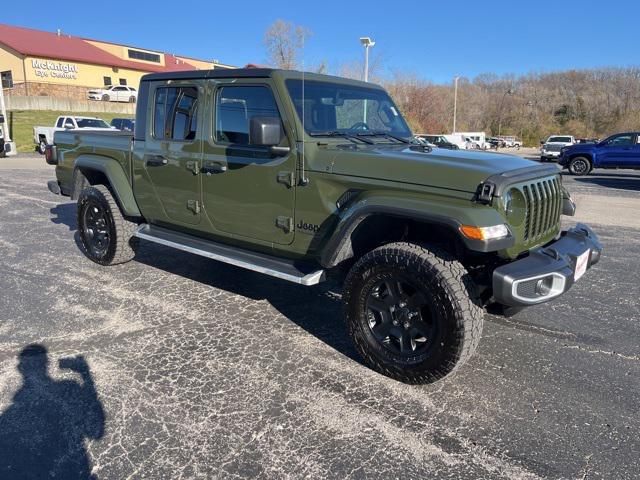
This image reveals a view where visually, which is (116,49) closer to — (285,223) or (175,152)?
(175,152)

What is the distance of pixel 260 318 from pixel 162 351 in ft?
2.85

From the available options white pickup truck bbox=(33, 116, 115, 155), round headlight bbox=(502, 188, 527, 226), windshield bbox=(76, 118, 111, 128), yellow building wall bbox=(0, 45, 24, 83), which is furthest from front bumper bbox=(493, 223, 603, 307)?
yellow building wall bbox=(0, 45, 24, 83)

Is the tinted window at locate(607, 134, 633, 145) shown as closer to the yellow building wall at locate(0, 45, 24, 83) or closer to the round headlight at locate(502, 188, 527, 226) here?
the round headlight at locate(502, 188, 527, 226)

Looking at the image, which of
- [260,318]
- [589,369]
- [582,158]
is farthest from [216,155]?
[582,158]

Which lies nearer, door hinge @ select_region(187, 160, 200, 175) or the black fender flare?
the black fender flare

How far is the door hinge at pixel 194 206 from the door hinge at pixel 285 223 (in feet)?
3.08

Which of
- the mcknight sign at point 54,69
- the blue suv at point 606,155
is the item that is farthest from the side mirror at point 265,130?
the mcknight sign at point 54,69

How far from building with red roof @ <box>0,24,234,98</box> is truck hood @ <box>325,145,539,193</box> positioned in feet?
126

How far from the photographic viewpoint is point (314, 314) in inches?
161

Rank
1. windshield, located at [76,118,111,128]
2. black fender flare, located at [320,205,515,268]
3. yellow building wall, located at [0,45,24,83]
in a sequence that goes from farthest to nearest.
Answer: yellow building wall, located at [0,45,24,83], windshield, located at [76,118,111,128], black fender flare, located at [320,205,515,268]

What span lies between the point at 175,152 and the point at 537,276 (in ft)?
10.2

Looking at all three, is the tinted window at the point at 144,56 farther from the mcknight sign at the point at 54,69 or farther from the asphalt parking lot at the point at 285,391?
the asphalt parking lot at the point at 285,391

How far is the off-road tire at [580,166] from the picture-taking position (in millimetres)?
18344

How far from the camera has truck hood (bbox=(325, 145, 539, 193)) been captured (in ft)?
9.23
